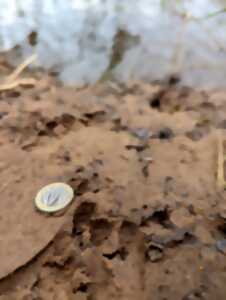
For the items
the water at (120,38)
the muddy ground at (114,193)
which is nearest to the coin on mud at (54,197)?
the muddy ground at (114,193)

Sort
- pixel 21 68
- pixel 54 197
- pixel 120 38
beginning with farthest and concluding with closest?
pixel 120 38 < pixel 21 68 < pixel 54 197

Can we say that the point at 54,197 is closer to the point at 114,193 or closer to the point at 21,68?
the point at 114,193

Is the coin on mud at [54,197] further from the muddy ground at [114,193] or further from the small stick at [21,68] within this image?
the small stick at [21,68]

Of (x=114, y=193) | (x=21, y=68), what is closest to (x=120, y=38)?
(x=21, y=68)

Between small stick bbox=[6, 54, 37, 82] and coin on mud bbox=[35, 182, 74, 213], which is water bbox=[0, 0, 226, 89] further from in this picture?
coin on mud bbox=[35, 182, 74, 213]

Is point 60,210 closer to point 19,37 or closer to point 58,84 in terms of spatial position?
point 58,84

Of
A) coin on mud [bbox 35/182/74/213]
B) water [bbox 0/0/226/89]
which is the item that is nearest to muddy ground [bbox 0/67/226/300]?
coin on mud [bbox 35/182/74/213]

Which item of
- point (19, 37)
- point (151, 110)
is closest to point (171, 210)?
point (151, 110)
